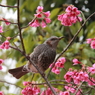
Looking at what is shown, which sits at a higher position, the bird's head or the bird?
the bird's head

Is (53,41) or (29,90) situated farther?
(53,41)

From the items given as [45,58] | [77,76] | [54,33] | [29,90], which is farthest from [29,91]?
[54,33]

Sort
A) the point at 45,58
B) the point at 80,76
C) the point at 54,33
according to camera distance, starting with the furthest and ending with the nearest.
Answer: the point at 54,33, the point at 45,58, the point at 80,76

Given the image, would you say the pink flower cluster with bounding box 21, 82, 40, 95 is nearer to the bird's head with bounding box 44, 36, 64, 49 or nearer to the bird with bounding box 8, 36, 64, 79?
the bird with bounding box 8, 36, 64, 79

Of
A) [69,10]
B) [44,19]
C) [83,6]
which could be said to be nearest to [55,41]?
[44,19]

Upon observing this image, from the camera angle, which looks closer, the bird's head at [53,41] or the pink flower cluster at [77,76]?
the pink flower cluster at [77,76]

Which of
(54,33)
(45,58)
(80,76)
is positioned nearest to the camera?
(80,76)

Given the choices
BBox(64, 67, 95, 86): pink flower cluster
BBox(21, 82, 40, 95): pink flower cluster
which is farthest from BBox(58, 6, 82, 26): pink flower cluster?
BBox(21, 82, 40, 95): pink flower cluster

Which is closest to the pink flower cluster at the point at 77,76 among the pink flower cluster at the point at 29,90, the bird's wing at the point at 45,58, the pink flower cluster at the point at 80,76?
the pink flower cluster at the point at 80,76

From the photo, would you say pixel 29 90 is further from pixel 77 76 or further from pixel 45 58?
pixel 45 58

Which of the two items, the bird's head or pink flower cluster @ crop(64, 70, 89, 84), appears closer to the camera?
pink flower cluster @ crop(64, 70, 89, 84)

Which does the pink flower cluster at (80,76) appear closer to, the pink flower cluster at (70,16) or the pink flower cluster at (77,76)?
the pink flower cluster at (77,76)

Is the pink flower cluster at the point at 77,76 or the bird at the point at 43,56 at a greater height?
the bird at the point at 43,56

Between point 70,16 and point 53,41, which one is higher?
point 70,16
